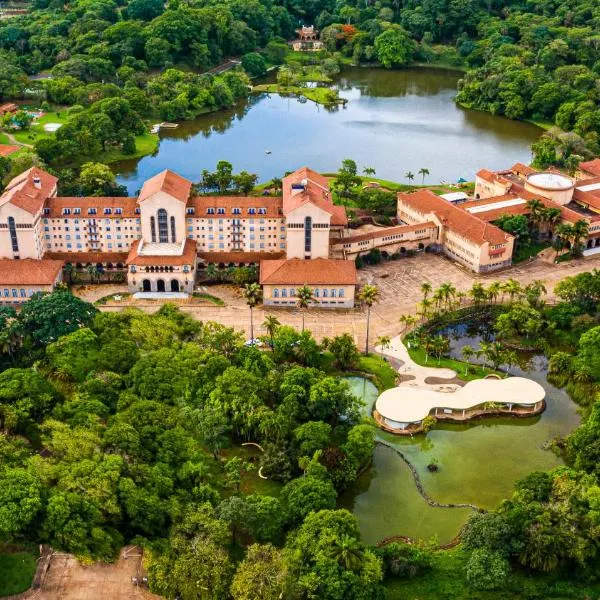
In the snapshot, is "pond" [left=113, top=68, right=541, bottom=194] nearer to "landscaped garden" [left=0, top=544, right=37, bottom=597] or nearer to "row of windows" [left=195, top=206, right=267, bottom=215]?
"row of windows" [left=195, top=206, right=267, bottom=215]

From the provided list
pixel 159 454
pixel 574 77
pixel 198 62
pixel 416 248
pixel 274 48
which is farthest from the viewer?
pixel 274 48

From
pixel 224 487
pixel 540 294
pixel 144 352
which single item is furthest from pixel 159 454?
pixel 540 294

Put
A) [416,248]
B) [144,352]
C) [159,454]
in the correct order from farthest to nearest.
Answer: [416,248]
[144,352]
[159,454]

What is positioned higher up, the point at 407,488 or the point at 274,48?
the point at 274,48

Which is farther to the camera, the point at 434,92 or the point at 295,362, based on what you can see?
the point at 434,92

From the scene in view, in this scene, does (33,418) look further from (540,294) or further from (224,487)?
(540,294)

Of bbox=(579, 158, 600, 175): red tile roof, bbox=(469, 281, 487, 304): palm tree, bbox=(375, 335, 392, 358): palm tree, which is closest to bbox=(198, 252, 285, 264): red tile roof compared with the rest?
bbox=(375, 335, 392, 358): palm tree

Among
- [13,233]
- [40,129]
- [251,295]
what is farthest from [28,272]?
[40,129]

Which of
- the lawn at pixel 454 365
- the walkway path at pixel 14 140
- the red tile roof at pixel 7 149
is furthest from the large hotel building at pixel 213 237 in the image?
the walkway path at pixel 14 140
